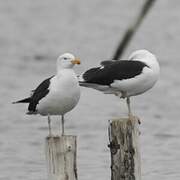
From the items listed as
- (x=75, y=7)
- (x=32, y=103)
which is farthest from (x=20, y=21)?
(x=32, y=103)

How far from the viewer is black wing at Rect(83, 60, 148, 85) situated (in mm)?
11070

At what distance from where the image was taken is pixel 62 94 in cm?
1057

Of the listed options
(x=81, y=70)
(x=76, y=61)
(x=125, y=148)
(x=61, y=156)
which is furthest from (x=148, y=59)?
(x=81, y=70)

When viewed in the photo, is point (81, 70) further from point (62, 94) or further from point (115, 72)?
point (62, 94)

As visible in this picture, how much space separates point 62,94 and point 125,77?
0.93 meters

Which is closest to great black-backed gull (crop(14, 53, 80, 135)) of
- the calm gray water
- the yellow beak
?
the yellow beak

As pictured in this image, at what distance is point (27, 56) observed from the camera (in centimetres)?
2723

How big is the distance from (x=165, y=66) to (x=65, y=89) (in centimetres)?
1484

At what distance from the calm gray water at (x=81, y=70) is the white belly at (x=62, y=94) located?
3937 millimetres

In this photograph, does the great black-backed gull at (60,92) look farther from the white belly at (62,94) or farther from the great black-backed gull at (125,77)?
the great black-backed gull at (125,77)

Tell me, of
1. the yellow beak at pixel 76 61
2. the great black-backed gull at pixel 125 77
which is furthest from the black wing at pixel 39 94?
the great black-backed gull at pixel 125 77

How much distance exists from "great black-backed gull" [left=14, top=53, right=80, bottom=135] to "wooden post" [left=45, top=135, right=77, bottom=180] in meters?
0.50

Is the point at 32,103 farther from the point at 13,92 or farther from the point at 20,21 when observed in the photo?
the point at 20,21

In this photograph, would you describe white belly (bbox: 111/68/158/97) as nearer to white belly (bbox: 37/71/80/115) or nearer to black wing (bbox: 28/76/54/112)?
white belly (bbox: 37/71/80/115)
